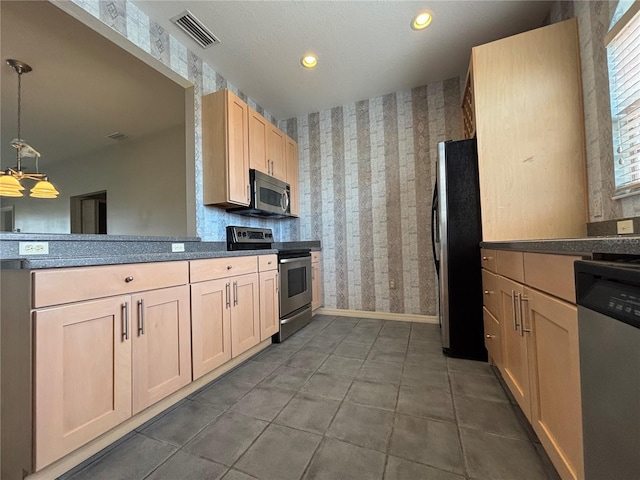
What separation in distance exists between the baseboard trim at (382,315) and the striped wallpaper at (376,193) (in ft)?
0.19

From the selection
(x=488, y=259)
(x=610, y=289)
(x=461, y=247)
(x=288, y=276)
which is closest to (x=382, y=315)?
(x=288, y=276)

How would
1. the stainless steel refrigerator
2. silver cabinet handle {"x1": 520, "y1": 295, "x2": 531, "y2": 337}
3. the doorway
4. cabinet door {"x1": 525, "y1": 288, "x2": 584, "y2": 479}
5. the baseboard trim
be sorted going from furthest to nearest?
the doorway
the baseboard trim
the stainless steel refrigerator
silver cabinet handle {"x1": 520, "y1": 295, "x2": 531, "y2": 337}
cabinet door {"x1": 525, "y1": 288, "x2": 584, "y2": 479}

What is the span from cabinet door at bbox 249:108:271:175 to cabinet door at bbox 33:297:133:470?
195cm

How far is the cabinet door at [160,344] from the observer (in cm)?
125

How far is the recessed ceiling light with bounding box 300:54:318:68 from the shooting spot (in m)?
2.49

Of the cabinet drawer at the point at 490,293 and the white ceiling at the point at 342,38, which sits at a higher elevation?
the white ceiling at the point at 342,38

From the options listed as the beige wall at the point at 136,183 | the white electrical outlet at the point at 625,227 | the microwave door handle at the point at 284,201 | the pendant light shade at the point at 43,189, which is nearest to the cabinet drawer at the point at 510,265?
the white electrical outlet at the point at 625,227

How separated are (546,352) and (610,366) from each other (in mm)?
428

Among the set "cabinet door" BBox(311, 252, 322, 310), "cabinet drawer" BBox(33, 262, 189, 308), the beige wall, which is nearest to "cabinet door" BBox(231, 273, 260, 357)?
"cabinet drawer" BBox(33, 262, 189, 308)

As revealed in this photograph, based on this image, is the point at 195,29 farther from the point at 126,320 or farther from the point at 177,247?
the point at 126,320

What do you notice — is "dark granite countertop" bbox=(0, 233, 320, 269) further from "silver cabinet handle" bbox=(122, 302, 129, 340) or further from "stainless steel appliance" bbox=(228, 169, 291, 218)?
"stainless steel appliance" bbox=(228, 169, 291, 218)

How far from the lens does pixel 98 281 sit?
3.65 feet

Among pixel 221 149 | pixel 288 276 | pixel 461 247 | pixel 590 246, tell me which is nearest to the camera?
pixel 590 246

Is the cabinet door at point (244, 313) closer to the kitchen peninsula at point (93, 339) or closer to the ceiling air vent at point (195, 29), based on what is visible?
the kitchen peninsula at point (93, 339)
